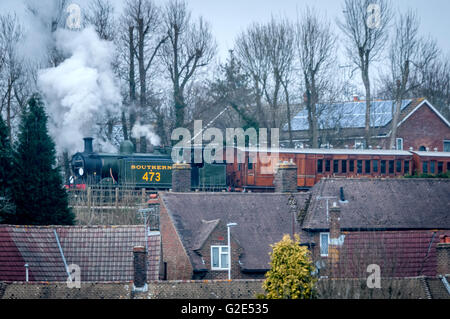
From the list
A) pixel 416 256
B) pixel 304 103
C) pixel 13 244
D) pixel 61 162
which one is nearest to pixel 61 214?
pixel 13 244

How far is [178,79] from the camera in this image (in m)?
54.3

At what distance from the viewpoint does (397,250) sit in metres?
28.5

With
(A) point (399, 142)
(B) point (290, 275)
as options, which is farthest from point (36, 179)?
(A) point (399, 142)

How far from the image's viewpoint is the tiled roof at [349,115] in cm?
6111

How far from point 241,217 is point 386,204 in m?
6.85

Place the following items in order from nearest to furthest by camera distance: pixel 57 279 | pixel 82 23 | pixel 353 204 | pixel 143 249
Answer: pixel 143 249, pixel 57 279, pixel 353 204, pixel 82 23

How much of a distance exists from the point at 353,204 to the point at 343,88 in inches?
1109

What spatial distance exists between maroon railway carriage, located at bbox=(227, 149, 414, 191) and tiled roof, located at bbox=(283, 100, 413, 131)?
14.3m

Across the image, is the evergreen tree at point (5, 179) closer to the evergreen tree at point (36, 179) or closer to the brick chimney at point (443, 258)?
the evergreen tree at point (36, 179)

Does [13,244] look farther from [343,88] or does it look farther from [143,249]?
[343,88]

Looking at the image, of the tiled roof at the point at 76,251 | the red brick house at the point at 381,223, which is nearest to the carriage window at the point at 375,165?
the red brick house at the point at 381,223

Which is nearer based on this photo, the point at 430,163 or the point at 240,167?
the point at 240,167

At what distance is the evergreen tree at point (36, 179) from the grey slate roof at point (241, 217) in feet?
20.8

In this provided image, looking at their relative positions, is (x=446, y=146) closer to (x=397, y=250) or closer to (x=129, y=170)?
(x=129, y=170)
